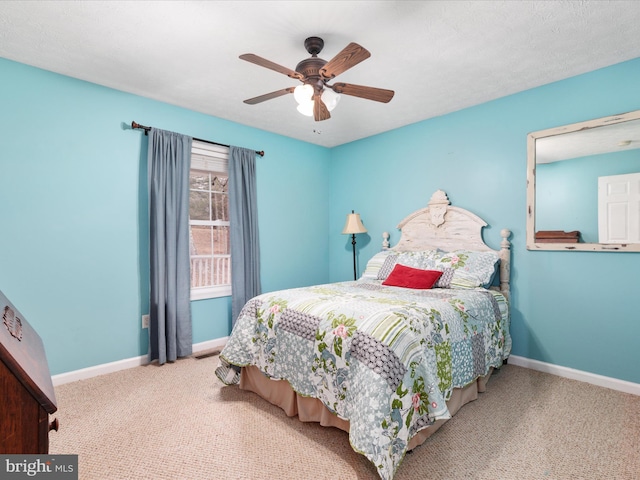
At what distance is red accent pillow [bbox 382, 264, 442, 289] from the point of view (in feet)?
9.53

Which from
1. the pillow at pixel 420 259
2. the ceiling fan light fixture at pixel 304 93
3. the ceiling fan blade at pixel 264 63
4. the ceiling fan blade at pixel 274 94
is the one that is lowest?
the pillow at pixel 420 259

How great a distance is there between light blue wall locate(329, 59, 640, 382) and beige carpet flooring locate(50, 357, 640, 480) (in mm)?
408

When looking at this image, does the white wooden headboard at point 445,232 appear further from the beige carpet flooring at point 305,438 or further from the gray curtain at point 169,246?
the gray curtain at point 169,246

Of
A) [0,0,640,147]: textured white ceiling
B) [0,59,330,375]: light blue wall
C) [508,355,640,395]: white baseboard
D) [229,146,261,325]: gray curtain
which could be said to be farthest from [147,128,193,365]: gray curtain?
[508,355,640,395]: white baseboard

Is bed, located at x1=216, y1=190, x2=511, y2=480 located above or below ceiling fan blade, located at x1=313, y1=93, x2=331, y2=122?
below

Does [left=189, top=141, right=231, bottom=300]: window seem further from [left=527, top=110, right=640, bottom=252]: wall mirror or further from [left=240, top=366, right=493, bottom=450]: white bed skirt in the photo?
[left=527, top=110, right=640, bottom=252]: wall mirror

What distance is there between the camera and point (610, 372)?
2551 mm

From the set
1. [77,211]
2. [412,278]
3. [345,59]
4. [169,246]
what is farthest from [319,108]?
[77,211]

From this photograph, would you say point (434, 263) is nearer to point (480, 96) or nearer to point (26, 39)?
point (480, 96)

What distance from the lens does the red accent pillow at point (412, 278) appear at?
2.91 metres

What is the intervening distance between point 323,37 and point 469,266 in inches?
85.9

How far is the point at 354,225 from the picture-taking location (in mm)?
4133

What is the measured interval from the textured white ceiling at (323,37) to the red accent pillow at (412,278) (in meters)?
1.61

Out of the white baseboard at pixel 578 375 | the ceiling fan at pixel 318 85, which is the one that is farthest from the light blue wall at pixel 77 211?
the white baseboard at pixel 578 375
